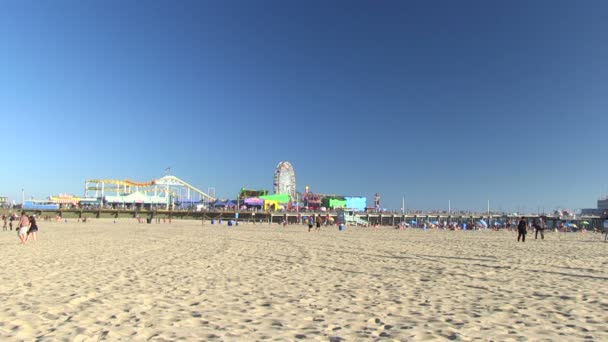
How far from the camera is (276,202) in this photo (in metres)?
90.9

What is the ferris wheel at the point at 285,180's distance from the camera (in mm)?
100438

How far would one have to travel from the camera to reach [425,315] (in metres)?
5.59

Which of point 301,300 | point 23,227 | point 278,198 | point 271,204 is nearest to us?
point 301,300

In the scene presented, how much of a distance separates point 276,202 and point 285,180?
11.8 meters

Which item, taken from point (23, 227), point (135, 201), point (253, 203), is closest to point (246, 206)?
point (253, 203)

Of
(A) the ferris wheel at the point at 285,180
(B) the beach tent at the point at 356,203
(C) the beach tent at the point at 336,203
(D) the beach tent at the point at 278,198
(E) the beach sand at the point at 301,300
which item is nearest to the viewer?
(E) the beach sand at the point at 301,300

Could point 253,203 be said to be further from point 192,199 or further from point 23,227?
point 23,227

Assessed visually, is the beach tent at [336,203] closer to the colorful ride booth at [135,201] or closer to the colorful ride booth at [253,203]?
the colorful ride booth at [253,203]

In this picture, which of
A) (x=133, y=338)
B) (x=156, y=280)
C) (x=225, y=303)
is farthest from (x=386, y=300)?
(x=156, y=280)

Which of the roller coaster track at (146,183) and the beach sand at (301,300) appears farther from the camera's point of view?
the roller coaster track at (146,183)

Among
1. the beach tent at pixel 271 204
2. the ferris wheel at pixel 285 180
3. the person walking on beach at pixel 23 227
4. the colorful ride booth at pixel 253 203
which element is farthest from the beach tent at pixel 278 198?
the person walking on beach at pixel 23 227

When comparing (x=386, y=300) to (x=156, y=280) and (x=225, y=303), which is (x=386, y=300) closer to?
(x=225, y=303)

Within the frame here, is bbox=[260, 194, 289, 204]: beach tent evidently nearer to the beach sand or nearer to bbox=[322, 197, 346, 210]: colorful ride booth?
bbox=[322, 197, 346, 210]: colorful ride booth

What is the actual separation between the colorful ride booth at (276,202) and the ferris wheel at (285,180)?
530cm
